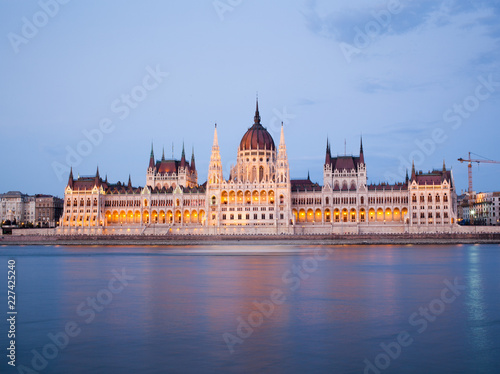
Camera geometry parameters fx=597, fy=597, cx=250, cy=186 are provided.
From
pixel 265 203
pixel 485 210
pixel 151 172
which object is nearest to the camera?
pixel 265 203

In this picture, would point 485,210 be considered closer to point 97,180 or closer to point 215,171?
point 215,171

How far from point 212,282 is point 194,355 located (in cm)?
2083

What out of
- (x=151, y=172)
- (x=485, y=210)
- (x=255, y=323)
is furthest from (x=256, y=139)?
(x=255, y=323)

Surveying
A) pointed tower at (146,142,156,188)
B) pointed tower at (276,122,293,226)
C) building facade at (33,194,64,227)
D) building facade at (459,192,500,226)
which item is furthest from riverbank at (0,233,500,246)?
building facade at (459,192,500,226)

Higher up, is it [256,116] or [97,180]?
[256,116]

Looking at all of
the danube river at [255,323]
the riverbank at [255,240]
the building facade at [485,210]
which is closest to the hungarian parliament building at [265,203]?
the riverbank at [255,240]

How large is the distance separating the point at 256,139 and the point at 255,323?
10889 cm

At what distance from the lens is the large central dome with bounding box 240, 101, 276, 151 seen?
132375 mm

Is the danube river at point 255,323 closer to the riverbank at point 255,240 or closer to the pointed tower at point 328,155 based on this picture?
the riverbank at point 255,240

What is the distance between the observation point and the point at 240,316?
2700 cm

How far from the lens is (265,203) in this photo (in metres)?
124

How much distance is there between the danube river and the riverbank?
59850mm

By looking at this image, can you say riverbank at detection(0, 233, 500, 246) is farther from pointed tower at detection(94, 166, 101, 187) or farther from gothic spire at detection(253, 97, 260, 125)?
gothic spire at detection(253, 97, 260, 125)

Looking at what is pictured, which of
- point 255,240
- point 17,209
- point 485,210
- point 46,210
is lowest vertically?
point 255,240
